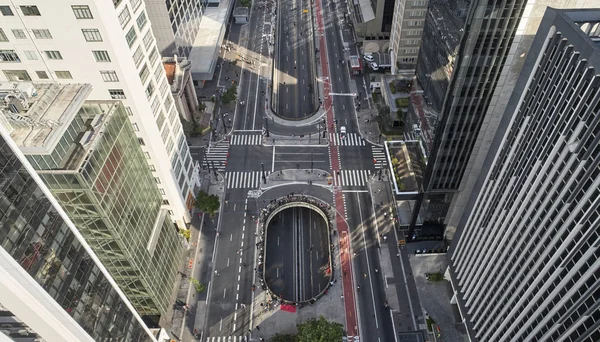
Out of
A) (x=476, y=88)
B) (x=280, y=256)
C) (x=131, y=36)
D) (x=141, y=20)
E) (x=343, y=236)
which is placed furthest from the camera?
(x=280, y=256)

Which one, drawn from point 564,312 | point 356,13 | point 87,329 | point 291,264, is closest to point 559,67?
point 564,312

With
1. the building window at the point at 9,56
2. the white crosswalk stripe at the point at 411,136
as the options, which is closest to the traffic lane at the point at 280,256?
the white crosswalk stripe at the point at 411,136

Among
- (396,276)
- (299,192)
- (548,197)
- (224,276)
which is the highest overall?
(299,192)

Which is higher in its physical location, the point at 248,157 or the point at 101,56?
the point at 248,157

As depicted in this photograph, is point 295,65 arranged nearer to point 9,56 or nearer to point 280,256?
point 280,256

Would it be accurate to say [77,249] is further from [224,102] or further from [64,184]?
[224,102]

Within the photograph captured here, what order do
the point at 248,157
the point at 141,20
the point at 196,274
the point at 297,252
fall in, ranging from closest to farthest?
the point at 141,20 < the point at 196,274 < the point at 297,252 < the point at 248,157

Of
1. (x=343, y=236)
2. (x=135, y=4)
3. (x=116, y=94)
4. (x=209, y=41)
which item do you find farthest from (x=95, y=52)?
(x=209, y=41)
